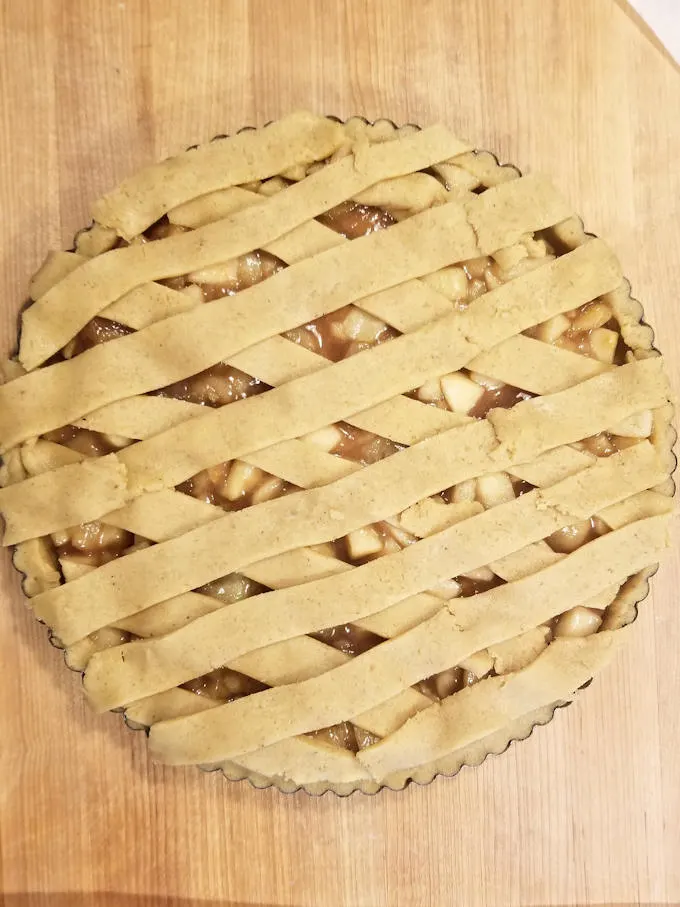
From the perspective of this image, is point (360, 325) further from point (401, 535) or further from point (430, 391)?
point (401, 535)

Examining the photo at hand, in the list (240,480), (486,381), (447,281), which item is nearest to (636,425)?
(486,381)

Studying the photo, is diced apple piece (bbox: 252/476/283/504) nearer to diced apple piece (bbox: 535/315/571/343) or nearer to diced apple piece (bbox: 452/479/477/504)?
diced apple piece (bbox: 452/479/477/504)

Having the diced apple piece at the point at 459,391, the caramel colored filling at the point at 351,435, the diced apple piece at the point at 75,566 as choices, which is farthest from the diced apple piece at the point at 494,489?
the diced apple piece at the point at 75,566

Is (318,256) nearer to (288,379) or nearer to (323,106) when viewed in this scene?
(288,379)

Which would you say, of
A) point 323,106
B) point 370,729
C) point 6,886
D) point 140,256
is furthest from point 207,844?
point 323,106

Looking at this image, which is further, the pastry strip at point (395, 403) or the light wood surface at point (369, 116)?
the light wood surface at point (369, 116)

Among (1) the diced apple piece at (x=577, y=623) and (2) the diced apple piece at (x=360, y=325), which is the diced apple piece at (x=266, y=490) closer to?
(2) the diced apple piece at (x=360, y=325)

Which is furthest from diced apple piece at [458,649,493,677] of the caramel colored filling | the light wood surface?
the light wood surface
